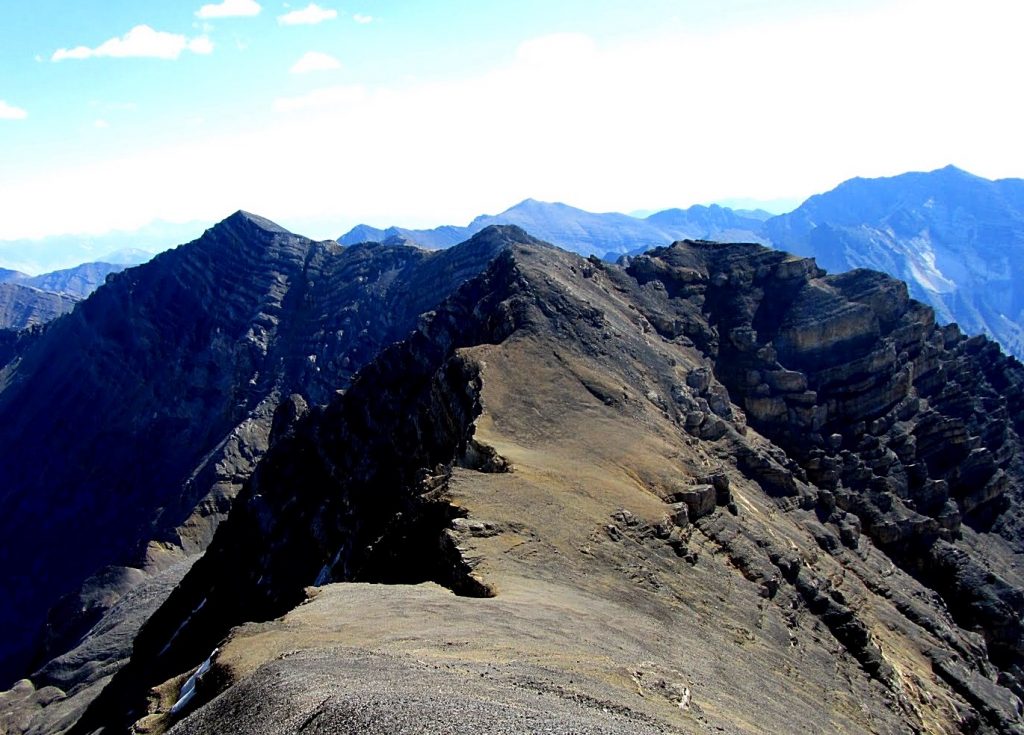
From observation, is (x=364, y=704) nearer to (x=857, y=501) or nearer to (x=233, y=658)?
(x=233, y=658)

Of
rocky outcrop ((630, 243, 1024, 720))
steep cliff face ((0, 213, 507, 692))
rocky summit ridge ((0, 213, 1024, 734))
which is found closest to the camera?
Answer: rocky summit ridge ((0, 213, 1024, 734))

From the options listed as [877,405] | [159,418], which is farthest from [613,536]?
[159,418]

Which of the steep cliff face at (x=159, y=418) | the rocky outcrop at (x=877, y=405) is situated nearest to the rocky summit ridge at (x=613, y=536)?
the rocky outcrop at (x=877, y=405)

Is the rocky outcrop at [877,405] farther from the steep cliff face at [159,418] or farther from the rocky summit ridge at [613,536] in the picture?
the steep cliff face at [159,418]

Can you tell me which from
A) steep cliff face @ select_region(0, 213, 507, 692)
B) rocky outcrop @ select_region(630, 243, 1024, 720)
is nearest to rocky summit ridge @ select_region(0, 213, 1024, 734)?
rocky outcrop @ select_region(630, 243, 1024, 720)

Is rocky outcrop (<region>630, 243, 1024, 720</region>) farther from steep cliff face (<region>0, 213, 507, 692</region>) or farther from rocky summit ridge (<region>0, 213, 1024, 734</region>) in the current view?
steep cliff face (<region>0, 213, 507, 692</region>)

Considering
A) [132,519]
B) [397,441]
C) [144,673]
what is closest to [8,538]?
[132,519]
